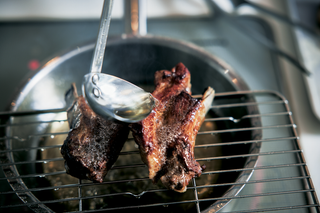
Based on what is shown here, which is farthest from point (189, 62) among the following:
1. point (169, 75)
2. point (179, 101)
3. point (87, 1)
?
point (87, 1)

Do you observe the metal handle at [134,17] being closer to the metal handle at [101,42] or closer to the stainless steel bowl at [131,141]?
the stainless steel bowl at [131,141]

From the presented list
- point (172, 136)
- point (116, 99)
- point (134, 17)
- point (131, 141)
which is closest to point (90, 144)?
point (116, 99)

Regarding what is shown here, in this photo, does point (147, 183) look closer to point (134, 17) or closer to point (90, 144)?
point (90, 144)

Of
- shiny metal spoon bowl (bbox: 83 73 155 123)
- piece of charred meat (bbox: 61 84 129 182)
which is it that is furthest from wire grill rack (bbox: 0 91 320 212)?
shiny metal spoon bowl (bbox: 83 73 155 123)

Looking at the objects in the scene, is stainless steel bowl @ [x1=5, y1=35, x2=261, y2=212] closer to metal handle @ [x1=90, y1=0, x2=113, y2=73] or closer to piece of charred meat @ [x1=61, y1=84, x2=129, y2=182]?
piece of charred meat @ [x1=61, y1=84, x2=129, y2=182]

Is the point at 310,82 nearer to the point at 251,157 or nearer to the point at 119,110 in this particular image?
the point at 251,157
